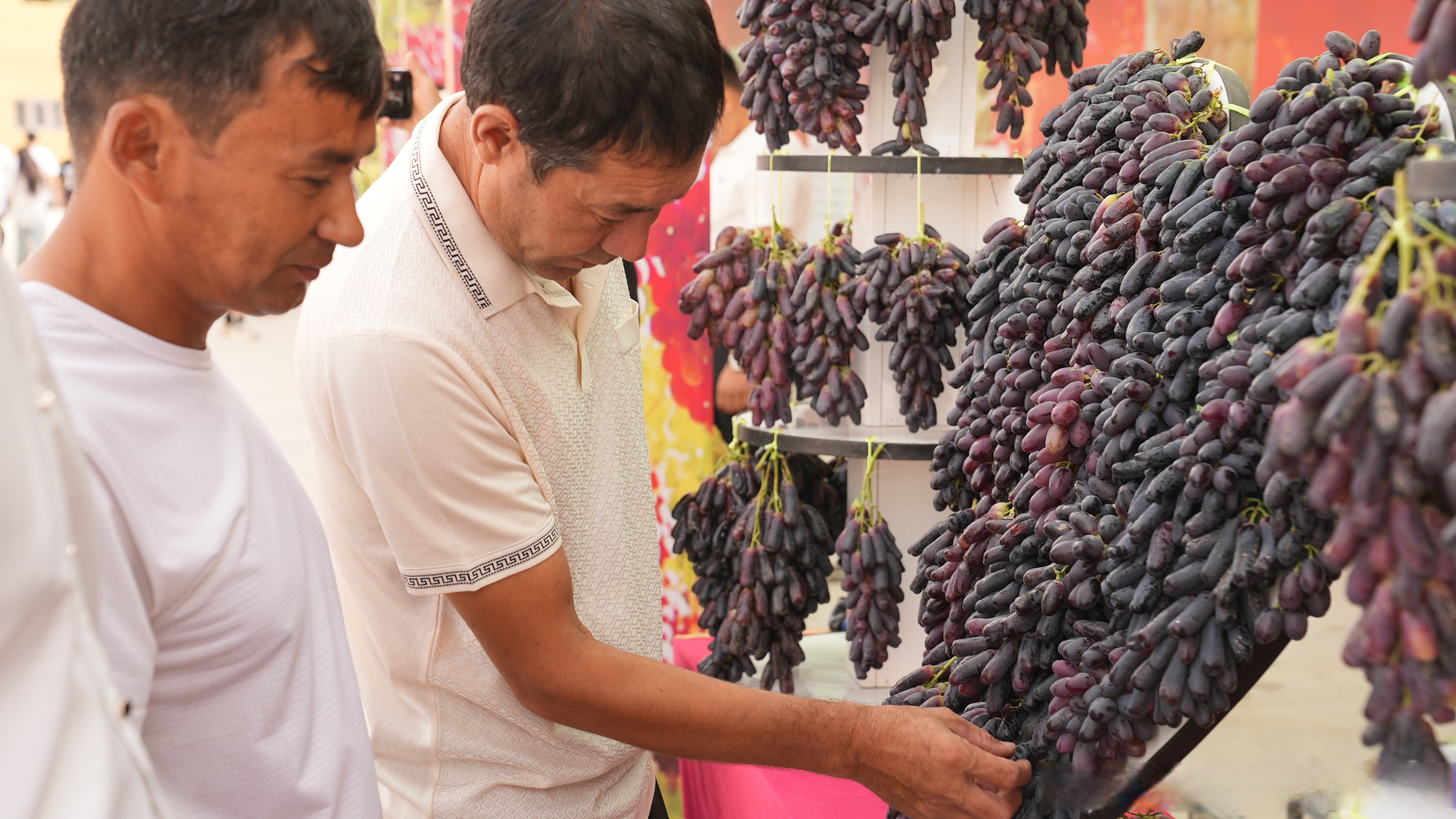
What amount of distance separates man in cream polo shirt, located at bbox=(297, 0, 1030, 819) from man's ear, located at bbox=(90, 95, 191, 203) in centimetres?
33

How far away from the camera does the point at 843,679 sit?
204cm

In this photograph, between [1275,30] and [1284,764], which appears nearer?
[1284,764]

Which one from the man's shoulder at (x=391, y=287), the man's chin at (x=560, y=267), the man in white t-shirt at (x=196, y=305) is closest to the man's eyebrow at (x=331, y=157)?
the man in white t-shirt at (x=196, y=305)

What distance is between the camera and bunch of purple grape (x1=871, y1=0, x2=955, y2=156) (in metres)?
1.60

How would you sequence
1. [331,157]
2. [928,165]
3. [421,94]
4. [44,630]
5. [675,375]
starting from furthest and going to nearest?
1. [421,94]
2. [675,375]
3. [928,165]
4. [331,157]
5. [44,630]

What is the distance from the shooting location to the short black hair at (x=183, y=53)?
2.58 feet

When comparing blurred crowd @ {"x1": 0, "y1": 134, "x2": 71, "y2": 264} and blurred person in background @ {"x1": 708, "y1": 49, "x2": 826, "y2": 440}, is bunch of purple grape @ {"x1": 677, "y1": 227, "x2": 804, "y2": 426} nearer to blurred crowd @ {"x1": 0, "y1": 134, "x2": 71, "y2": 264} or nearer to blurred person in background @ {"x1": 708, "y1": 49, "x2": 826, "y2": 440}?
blurred person in background @ {"x1": 708, "y1": 49, "x2": 826, "y2": 440}

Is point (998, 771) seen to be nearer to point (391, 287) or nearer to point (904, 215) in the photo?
point (391, 287)

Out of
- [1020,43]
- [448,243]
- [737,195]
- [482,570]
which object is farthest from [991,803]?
[737,195]

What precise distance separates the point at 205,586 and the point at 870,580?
1.10 meters

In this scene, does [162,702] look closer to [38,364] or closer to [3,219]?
[38,364]

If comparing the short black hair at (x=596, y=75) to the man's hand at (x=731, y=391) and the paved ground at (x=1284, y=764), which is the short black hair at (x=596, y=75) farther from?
the man's hand at (x=731, y=391)

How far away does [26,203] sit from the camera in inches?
465

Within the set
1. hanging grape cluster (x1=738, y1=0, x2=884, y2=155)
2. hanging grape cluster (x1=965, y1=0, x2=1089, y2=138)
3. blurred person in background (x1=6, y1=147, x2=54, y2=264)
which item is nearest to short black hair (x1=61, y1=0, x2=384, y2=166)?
hanging grape cluster (x1=738, y1=0, x2=884, y2=155)
